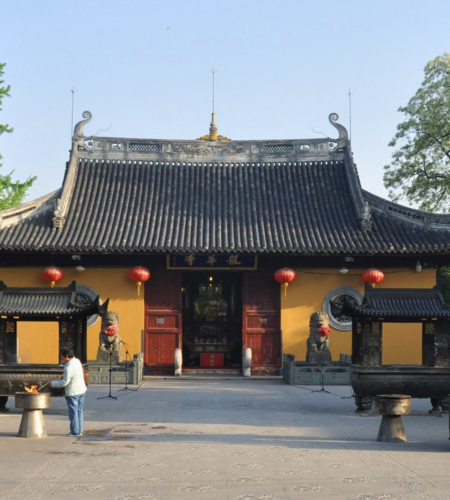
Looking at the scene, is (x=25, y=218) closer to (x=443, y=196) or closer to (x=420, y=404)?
(x=420, y=404)

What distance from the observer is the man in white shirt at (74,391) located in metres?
12.1

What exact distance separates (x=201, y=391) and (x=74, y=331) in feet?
16.7

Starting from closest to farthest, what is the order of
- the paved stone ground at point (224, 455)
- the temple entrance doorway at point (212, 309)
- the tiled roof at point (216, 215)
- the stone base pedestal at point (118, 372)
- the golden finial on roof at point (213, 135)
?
the paved stone ground at point (224, 455) → the stone base pedestal at point (118, 372) → the tiled roof at point (216, 215) → the temple entrance doorway at point (212, 309) → the golden finial on roof at point (213, 135)

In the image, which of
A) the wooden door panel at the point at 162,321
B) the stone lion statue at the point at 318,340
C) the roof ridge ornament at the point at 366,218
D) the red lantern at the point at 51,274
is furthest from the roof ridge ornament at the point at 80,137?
the stone lion statue at the point at 318,340

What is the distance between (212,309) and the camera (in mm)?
27234

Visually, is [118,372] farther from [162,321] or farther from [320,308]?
[320,308]

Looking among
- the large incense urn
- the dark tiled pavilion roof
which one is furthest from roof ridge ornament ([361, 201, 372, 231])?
the large incense urn

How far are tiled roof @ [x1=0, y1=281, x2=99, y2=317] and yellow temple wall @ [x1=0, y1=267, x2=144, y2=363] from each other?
8.73 m

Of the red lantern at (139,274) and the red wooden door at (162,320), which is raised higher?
the red lantern at (139,274)

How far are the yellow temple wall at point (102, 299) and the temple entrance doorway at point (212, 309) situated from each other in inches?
94.6

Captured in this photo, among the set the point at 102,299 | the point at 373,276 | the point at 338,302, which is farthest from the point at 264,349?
the point at 102,299

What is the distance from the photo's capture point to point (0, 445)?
10.9 meters

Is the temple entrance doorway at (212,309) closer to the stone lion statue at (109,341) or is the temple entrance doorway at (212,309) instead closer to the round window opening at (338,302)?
the round window opening at (338,302)

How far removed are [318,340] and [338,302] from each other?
2.28 metres
